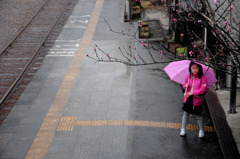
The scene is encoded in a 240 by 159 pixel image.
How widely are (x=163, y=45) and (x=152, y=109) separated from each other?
5921 millimetres

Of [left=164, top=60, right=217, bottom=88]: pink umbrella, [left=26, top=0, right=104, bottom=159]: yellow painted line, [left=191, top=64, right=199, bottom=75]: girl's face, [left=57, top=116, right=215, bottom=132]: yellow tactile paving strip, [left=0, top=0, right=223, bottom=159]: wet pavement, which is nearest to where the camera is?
[left=191, top=64, right=199, bottom=75]: girl's face

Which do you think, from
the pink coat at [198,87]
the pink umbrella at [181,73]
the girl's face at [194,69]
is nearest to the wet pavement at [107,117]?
the pink coat at [198,87]

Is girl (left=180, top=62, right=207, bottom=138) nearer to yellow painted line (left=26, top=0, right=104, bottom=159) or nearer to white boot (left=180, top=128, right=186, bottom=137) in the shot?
white boot (left=180, top=128, right=186, bottom=137)

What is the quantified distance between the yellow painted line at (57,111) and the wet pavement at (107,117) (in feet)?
0.33

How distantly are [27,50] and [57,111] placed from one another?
5830 millimetres

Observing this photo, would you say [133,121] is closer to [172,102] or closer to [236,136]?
[172,102]

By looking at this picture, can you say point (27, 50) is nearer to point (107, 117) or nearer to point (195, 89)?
point (107, 117)

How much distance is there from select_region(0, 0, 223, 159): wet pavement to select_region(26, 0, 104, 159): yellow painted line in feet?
0.33

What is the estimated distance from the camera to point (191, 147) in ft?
29.7

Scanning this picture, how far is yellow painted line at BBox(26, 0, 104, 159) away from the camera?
9.16 meters

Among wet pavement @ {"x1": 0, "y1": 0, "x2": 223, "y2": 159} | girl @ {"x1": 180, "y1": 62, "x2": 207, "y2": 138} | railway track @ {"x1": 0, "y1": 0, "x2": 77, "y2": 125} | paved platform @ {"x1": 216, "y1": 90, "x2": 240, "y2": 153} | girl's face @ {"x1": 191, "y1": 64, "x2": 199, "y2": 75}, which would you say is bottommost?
paved platform @ {"x1": 216, "y1": 90, "x2": 240, "y2": 153}

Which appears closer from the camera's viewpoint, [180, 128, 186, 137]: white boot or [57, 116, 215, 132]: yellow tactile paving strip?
[180, 128, 186, 137]: white boot

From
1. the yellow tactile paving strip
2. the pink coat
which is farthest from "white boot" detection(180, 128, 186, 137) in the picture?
the pink coat

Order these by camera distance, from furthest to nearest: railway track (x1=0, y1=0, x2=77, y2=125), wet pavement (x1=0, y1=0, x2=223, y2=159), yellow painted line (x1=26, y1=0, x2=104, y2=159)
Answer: railway track (x1=0, y1=0, x2=77, y2=125), yellow painted line (x1=26, y1=0, x2=104, y2=159), wet pavement (x1=0, y1=0, x2=223, y2=159)
